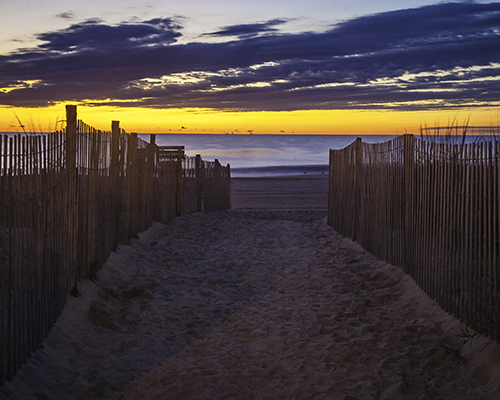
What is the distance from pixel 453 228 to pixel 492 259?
640 mm

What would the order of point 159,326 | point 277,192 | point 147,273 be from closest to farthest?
point 159,326 < point 147,273 < point 277,192

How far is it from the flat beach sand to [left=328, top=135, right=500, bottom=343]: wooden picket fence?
0.25 meters

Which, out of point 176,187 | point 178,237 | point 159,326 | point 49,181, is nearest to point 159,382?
point 159,326

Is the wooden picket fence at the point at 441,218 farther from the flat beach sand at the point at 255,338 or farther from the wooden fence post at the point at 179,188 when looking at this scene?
the wooden fence post at the point at 179,188

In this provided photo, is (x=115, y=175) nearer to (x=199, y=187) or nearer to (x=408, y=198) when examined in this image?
(x=408, y=198)

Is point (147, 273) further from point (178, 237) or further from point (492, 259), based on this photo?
point (492, 259)

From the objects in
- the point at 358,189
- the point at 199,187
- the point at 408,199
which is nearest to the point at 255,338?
the point at 408,199

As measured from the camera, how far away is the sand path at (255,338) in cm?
341

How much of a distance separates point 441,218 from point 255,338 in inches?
86.7

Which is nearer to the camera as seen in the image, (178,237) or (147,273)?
(147,273)

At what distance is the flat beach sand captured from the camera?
11.2 feet

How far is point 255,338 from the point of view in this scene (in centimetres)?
439

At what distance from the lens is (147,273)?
6660 mm

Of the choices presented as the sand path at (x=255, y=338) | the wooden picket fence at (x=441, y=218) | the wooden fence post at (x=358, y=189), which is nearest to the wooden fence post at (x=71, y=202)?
the sand path at (x=255, y=338)
